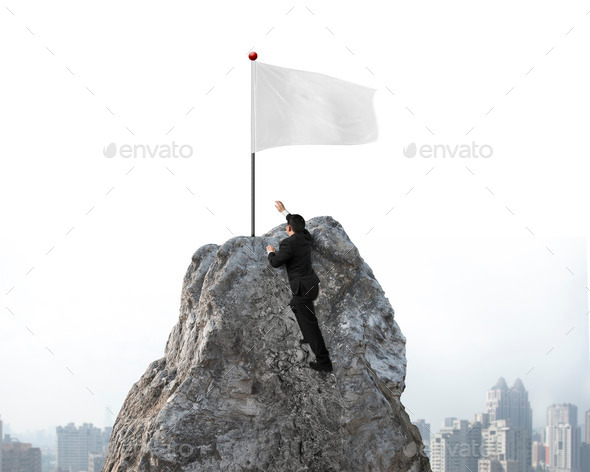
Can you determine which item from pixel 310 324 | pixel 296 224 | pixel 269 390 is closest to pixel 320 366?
pixel 310 324

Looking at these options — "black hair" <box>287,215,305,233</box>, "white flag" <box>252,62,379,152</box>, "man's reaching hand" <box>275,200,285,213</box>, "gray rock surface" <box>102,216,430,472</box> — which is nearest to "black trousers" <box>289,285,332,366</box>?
"gray rock surface" <box>102,216,430,472</box>

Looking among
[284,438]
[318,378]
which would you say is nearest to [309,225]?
[318,378]

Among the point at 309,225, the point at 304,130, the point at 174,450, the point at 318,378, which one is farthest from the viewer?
the point at 304,130

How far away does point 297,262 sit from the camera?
10984mm

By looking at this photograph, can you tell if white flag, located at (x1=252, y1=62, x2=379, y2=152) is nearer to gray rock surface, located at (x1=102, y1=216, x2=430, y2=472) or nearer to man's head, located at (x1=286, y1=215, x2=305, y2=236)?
man's head, located at (x1=286, y1=215, x2=305, y2=236)

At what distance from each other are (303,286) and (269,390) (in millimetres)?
1558

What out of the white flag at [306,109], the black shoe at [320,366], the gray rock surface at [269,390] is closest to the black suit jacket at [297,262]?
the gray rock surface at [269,390]

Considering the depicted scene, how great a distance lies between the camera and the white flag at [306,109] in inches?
491

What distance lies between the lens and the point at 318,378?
1076cm

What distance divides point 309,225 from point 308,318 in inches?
65.2

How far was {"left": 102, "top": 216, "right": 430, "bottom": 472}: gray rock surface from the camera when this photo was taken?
405 inches

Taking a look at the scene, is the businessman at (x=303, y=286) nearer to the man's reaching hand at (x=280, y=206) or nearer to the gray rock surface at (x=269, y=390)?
the gray rock surface at (x=269, y=390)

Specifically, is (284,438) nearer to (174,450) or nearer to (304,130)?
(174,450)

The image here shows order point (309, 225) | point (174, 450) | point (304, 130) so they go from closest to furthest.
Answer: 1. point (174, 450)
2. point (309, 225)
3. point (304, 130)
